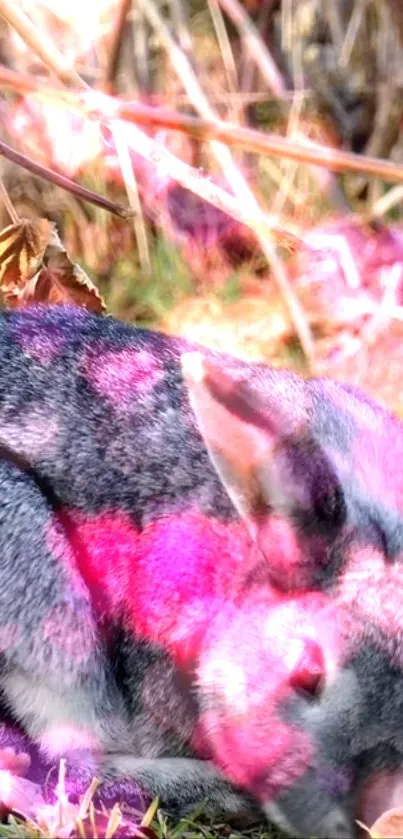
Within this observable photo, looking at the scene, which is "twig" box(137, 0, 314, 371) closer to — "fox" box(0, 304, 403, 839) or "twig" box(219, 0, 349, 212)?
"twig" box(219, 0, 349, 212)

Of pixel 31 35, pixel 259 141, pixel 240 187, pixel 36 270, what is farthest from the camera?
pixel 240 187

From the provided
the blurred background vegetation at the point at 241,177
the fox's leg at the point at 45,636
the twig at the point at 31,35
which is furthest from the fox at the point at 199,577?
the blurred background vegetation at the point at 241,177

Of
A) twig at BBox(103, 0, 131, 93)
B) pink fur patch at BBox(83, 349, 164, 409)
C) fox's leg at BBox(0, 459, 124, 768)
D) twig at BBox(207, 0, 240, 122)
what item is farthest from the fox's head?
twig at BBox(207, 0, 240, 122)

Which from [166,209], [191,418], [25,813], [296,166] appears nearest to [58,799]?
[25,813]

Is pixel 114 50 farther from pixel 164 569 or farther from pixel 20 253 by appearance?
pixel 164 569

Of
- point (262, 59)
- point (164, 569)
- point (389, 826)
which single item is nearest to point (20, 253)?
point (164, 569)

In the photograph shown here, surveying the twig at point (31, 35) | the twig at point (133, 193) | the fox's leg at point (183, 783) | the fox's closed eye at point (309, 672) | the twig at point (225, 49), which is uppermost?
the twig at point (225, 49)

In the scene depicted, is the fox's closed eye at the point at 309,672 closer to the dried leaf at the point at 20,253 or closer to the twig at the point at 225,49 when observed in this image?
the dried leaf at the point at 20,253
